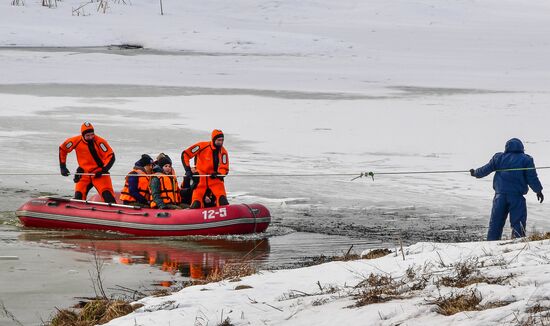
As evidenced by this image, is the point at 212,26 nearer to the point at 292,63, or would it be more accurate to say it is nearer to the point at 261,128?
the point at 292,63

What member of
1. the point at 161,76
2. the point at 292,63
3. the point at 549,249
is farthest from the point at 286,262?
the point at 292,63

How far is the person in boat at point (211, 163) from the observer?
45.8 ft

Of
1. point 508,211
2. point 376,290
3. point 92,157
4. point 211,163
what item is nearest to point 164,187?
point 211,163

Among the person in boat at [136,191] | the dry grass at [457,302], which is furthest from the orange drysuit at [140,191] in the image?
the dry grass at [457,302]

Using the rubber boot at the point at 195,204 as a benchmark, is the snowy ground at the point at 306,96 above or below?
above

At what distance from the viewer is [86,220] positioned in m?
14.4

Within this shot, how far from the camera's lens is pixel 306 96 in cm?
2617

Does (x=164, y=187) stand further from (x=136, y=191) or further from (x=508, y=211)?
(x=508, y=211)

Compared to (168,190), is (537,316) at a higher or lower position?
lower

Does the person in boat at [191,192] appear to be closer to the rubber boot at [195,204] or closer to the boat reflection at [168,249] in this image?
the rubber boot at [195,204]

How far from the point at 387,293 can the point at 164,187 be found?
7959 mm

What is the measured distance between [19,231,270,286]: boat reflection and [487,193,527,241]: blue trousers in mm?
2666

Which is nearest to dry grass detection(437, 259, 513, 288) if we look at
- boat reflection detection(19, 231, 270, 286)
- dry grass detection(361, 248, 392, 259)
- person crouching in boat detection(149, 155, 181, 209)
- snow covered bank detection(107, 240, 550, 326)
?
snow covered bank detection(107, 240, 550, 326)

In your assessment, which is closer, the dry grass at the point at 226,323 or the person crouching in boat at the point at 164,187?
the dry grass at the point at 226,323
